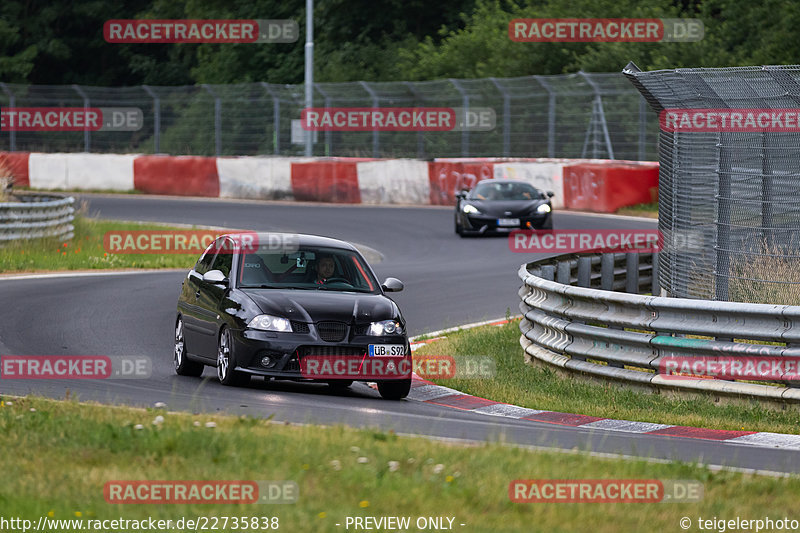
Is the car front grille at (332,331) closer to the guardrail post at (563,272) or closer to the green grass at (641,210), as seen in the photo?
the guardrail post at (563,272)

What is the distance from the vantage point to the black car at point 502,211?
28.2 metres

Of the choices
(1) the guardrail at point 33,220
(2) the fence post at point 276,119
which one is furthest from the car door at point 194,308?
(2) the fence post at point 276,119

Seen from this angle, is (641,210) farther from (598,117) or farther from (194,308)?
(194,308)

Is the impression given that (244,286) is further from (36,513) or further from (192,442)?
(36,513)

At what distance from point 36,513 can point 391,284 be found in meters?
6.33

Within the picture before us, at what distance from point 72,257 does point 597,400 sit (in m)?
14.5

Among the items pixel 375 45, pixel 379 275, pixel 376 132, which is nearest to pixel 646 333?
pixel 379 275

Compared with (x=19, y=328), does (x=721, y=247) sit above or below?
above

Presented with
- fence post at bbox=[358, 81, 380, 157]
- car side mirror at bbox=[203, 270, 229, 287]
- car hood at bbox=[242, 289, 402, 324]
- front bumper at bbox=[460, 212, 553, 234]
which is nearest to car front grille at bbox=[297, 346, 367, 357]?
car hood at bbox=[242, 289, 402, 324]

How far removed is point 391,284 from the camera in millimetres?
12711

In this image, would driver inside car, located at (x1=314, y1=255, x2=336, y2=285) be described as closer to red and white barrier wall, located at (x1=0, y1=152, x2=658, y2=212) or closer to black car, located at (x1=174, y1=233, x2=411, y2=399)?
black car, located at (x1=174, y1=233, x2=411, y2=399)

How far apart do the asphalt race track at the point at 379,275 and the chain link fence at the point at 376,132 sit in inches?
142

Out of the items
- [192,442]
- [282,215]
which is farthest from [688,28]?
[192,442]

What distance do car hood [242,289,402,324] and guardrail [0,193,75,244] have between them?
42.6 feet
